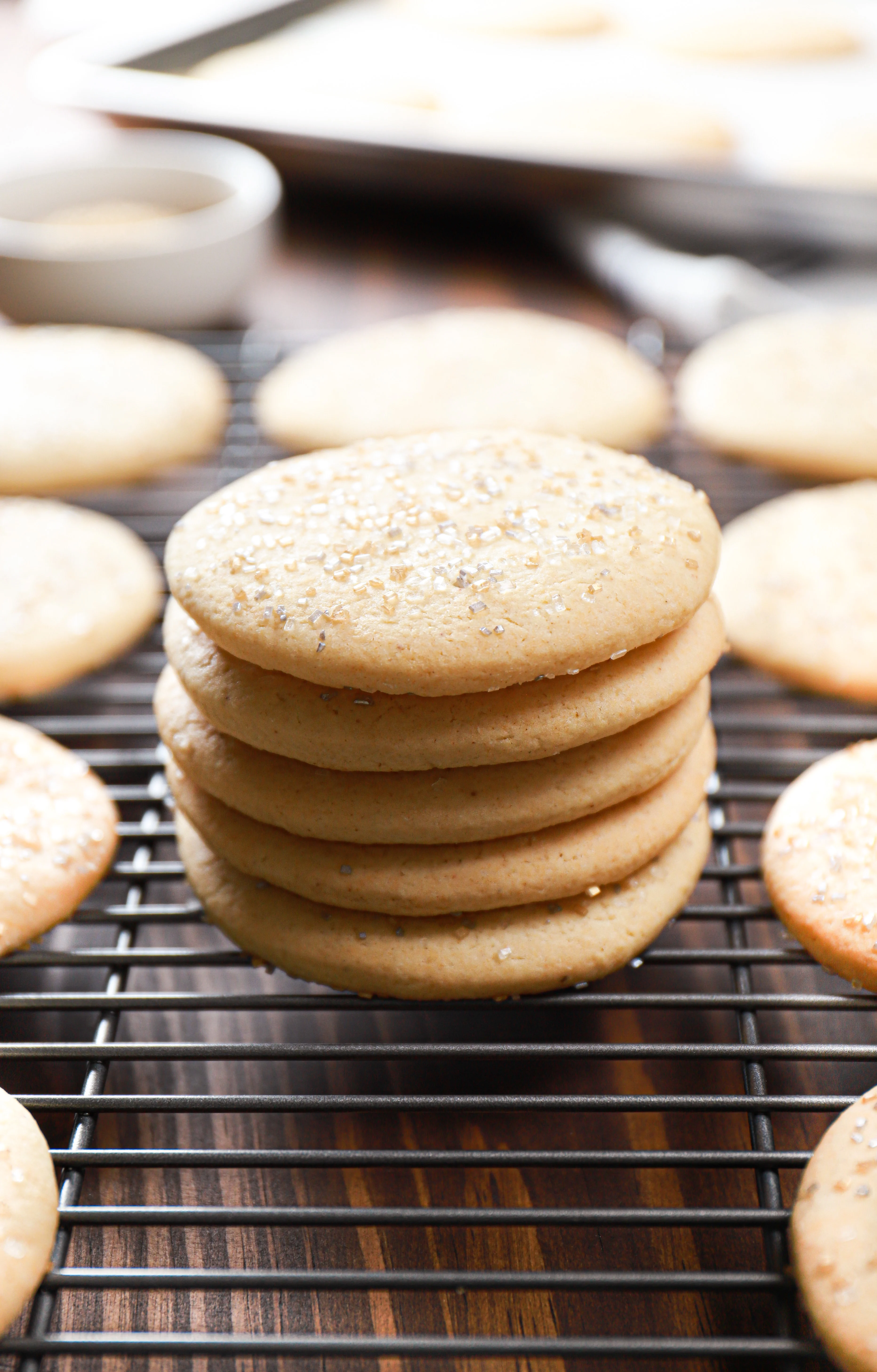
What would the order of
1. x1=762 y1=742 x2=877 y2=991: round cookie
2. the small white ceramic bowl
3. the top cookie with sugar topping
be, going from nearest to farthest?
the top cookie with sugar topping < x1=762 y1=742 x2=877 y2=991: round cookie < the small white ceramic bowl

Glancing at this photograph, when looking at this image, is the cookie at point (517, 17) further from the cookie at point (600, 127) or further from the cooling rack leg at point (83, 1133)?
the cooling rack leg at point (83, 1133)

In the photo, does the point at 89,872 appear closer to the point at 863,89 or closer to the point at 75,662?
the point at 75,662

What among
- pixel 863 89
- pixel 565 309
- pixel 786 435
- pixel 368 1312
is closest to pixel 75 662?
pixel 368 1312

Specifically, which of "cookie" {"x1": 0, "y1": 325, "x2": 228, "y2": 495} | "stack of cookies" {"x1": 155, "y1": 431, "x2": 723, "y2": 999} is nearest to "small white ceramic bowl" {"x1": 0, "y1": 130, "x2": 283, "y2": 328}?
"cookie" {"x1": 0, "y1": 325, "x2": 228, "y2": 495}

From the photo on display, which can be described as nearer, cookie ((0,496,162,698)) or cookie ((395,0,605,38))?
cookie ((0,496,162,698))

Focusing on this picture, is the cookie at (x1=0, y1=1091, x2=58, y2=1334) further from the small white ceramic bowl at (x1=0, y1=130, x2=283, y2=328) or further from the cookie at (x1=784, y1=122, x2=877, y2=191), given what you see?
the cookie at (x1=784, y1=122, x2=877, y2=191)

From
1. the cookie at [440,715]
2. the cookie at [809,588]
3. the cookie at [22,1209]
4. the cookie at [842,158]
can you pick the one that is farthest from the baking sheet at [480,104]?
the cookie at [22,1209]
